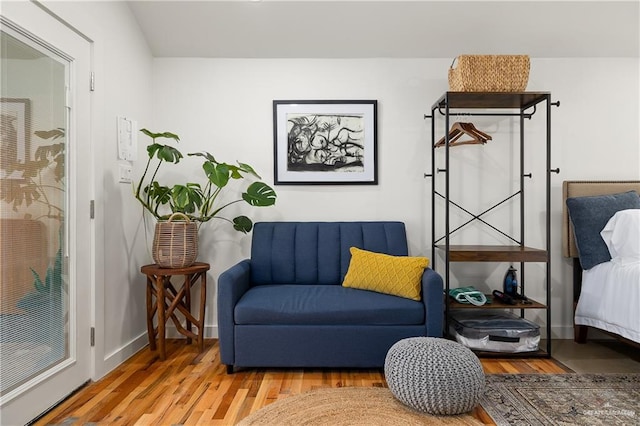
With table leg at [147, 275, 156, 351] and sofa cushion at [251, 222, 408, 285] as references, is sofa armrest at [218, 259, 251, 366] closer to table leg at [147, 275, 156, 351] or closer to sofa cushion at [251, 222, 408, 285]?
sofa cushion at [251, 222, 408, 285]

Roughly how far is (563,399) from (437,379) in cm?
79

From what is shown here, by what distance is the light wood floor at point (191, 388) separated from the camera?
6.28 ft

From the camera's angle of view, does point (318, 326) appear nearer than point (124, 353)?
Yes

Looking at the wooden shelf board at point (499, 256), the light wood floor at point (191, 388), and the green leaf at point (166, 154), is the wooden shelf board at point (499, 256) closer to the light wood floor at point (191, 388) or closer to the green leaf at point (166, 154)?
the light wood floor at point (191, 388)

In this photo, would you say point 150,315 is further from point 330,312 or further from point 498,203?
point 498,203

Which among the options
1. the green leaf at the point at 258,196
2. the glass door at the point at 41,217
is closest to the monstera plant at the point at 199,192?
the green leaf at the point at 258,196

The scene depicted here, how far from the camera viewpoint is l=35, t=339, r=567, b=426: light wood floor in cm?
191

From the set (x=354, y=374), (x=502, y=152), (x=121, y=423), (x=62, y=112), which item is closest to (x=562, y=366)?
(x=354, y=374)

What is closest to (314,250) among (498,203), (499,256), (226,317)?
(226,317)

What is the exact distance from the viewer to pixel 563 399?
2061 millimetres

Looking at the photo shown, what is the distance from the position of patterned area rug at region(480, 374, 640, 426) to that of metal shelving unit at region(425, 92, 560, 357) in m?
0.40

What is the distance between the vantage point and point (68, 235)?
7.10ft

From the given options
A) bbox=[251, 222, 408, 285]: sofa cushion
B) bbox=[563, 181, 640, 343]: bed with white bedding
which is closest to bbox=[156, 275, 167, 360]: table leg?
bbox=[251, 222, 408, 285]: sofa cushion

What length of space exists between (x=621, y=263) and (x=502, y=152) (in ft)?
3.74
